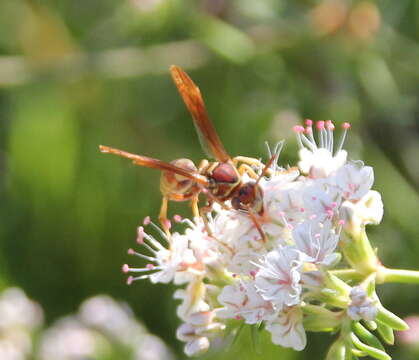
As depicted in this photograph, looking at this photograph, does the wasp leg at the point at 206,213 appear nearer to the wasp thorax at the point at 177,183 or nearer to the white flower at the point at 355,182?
the wasp thorax at the point at 177,183

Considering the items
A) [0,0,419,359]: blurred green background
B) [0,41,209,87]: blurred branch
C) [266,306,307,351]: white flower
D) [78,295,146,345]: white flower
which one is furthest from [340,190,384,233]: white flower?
[0,41,209,87]: blurred branch

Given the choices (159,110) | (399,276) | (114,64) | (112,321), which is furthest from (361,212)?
(159,110)

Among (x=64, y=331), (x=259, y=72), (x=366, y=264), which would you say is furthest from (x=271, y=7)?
(x=366, y=264)

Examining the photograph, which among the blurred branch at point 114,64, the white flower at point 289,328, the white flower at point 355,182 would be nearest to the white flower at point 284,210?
the white flower at point 355,182

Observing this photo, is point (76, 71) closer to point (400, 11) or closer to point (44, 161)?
point (44, 161)

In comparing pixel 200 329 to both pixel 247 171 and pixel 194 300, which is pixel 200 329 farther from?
pixel 247 171

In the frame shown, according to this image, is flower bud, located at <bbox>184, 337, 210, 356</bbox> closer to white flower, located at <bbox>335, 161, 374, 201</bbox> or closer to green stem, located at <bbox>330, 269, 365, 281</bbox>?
green stem, located at <bbox>330, 269, 365, 281</bbox>
